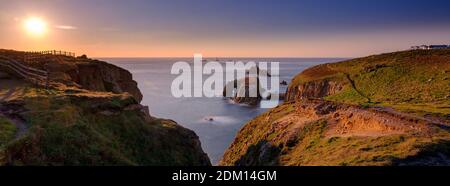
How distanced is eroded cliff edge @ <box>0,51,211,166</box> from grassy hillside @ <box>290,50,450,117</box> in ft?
92.7

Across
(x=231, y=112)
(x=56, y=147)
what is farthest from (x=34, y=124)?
(x=231, y=112)

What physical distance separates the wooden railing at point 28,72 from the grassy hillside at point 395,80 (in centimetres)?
3991

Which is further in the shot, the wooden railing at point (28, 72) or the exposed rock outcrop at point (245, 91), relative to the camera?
the exposed rock outcrop at point (245, 91)

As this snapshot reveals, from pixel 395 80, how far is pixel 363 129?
4223cm

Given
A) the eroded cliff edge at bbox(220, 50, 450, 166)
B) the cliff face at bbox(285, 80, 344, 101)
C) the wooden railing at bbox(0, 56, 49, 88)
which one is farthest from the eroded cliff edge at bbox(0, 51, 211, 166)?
the cliff face at bbox(285, 80, 344, 101)

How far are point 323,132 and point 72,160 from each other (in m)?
21.6

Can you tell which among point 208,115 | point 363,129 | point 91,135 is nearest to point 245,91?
point 208,115

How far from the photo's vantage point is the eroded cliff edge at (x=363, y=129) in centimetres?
2368

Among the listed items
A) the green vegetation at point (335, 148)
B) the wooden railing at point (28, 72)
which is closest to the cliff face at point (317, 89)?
the green vegetation at point (335, 148)

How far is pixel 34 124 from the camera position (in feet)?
90.8

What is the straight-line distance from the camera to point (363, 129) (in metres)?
31.2

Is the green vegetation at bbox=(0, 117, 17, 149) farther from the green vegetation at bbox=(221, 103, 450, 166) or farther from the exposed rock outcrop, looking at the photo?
the exposed rock outcrop

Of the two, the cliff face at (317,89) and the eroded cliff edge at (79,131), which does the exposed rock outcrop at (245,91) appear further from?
the eroded cliff edge at (79,131)

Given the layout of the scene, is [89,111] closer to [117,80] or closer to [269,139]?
[269,139]
